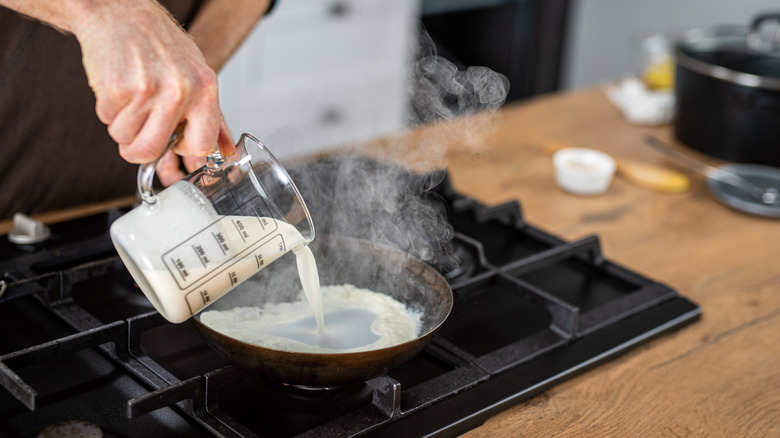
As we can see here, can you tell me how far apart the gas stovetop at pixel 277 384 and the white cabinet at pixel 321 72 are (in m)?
1.33

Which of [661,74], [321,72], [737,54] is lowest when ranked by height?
[321,72]

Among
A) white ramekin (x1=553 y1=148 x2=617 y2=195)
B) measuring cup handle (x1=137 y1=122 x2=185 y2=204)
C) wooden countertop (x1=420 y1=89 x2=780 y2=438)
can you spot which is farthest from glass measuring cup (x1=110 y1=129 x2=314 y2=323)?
white ramekin (x1=553 y1=148 x2=617 y2=195)

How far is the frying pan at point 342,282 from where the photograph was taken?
80 centimetres

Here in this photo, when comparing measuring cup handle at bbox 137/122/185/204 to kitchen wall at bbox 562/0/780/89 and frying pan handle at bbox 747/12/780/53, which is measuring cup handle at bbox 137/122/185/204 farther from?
kitchen wall at bbox 562/0/780/89

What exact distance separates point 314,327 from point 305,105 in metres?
2.02

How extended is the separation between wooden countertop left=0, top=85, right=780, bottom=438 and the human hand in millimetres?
463

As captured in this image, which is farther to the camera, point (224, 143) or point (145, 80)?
point (224, 143)

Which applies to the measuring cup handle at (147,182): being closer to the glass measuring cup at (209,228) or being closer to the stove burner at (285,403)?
the glass measuring cup at (209,228)

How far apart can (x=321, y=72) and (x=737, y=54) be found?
1582 millimetres

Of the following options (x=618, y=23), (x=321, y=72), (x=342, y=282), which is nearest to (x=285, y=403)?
(x=342, y=282)

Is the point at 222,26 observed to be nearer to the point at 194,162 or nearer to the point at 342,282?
the point at 194,162

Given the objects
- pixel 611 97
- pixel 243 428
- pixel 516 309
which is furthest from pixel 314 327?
pixel 611 97

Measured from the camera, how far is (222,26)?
1.46m

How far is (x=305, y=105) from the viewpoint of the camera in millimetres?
2906
